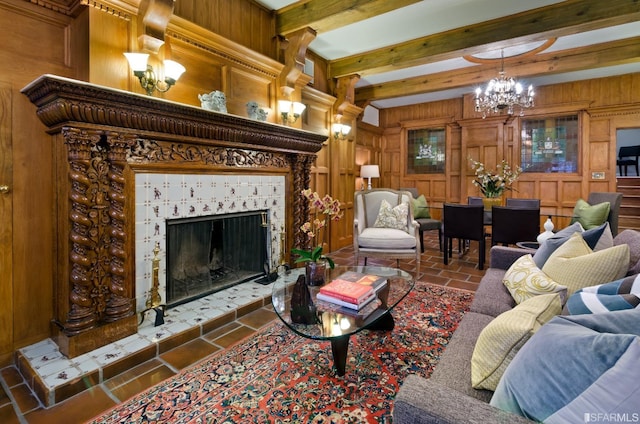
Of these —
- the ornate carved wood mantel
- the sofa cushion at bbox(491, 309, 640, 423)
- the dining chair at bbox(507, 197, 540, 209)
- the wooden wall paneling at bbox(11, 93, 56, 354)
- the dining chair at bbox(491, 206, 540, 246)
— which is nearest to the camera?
the sofa cushion at bbox(491, 309, 640, 423)

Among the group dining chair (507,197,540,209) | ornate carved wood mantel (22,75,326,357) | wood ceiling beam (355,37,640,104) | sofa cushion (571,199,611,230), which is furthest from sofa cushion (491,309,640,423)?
wood ceiling beam (355,37,640,104)

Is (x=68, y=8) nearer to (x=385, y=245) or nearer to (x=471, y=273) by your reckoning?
(x=385, y=245)

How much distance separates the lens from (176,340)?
2.28 metres

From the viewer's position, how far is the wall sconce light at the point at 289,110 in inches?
148

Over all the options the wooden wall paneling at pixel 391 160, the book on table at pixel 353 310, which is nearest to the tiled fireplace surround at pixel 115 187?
the book on table at pixel 353 310

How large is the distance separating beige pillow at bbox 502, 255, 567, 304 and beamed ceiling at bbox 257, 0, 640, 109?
2608 millimetres

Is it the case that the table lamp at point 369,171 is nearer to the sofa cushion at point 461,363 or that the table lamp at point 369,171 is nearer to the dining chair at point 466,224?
the dining chair at point 466,224

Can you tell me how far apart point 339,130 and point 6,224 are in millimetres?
4088

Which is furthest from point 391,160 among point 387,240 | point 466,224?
point 387,240

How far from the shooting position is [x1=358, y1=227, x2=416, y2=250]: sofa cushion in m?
3.74

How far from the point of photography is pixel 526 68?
195 inches

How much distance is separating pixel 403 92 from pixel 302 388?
5442 mm

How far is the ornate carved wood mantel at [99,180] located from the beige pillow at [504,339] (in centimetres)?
228

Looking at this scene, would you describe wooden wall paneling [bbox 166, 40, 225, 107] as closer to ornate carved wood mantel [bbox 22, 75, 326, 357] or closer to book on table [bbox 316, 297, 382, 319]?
ornate carved wood mantel [bbox 22, 75, 326, 357]
